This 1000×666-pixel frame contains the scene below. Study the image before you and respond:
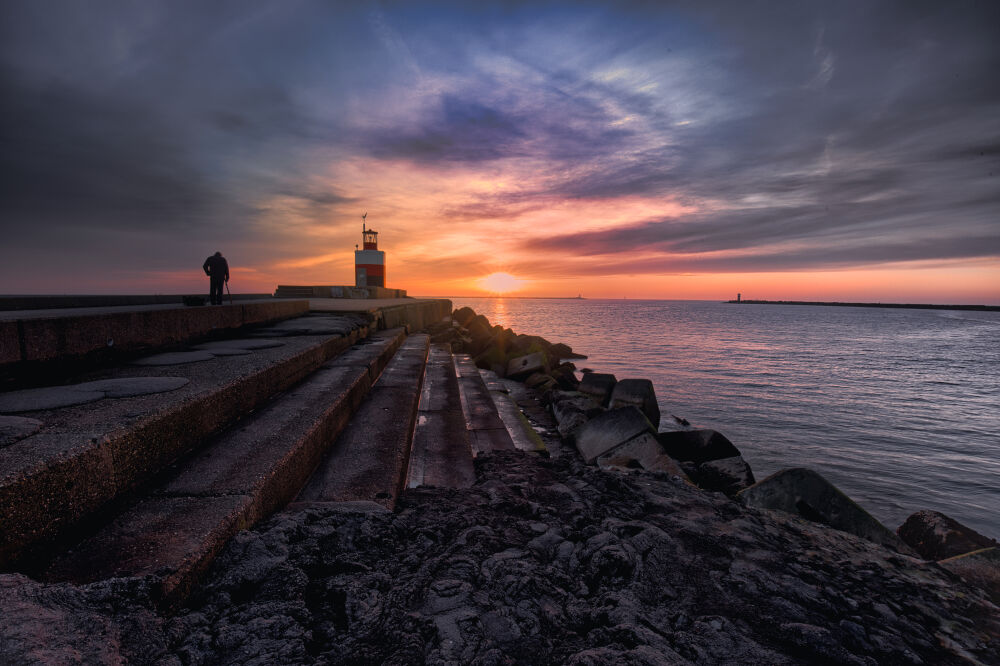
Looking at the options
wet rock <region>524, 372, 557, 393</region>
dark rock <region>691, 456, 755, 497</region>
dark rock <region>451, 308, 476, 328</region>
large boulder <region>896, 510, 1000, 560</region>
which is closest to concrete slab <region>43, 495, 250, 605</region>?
dark rock <region>691, 456, 755, 497</region>

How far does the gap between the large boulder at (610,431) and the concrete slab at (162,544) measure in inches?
169

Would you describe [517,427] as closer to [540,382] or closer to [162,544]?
[162,544]

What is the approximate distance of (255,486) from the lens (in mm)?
1852

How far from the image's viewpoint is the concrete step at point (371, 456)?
2227 mm

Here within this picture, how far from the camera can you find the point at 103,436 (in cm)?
166

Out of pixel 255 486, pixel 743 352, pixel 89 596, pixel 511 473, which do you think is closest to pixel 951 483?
pixel 511 473

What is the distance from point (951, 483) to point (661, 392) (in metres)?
6.38

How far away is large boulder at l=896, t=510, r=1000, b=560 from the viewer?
11.1 feet

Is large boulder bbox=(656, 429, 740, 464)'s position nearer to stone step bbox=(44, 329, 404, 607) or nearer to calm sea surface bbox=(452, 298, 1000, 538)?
calm sea surface bbox=(452, 298, 1000, 538)

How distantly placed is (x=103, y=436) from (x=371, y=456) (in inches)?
52.8

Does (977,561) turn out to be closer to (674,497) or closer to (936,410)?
(674,497)

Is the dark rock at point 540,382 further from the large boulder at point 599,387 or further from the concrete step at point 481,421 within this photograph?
the concrete step at point 481,421

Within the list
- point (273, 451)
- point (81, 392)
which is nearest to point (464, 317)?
point (81, 392)

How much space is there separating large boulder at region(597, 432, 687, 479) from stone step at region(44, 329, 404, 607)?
3291 mm
